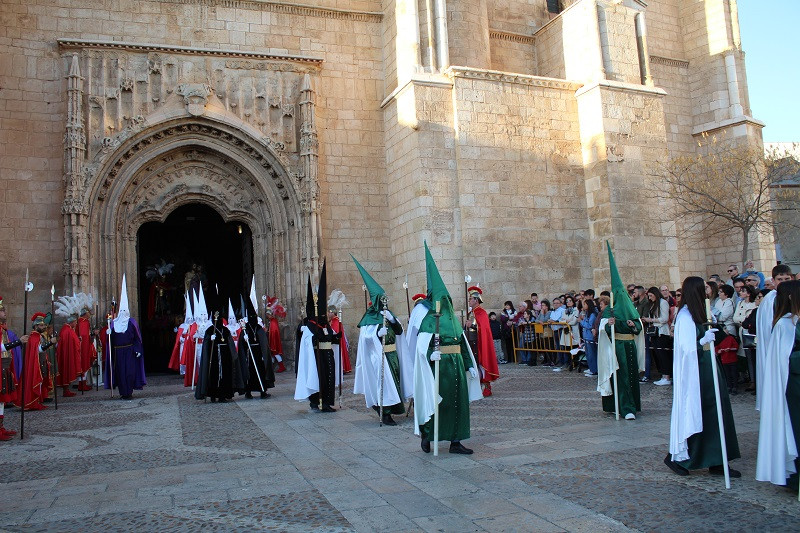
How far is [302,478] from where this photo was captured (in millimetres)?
5750

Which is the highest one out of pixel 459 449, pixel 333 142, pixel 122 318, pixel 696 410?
pixel 333 142

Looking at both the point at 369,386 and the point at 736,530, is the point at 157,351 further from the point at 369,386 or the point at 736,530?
the point at 736,530

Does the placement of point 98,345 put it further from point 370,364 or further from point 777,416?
point 777,416

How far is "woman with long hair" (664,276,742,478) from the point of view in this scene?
530cm

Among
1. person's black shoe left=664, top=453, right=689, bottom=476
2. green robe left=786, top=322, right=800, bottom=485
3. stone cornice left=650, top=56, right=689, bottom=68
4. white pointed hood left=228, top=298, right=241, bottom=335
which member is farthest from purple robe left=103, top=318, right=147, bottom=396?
stone cornice left=650, top=56, right=689, bottom=68

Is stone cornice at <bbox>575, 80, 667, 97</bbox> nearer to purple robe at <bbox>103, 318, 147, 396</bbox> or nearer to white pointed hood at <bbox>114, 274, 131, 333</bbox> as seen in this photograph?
white pointed hood at <bbox>114, 274, 131, 333</bbox>

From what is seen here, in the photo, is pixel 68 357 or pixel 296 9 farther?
pixel 296 9

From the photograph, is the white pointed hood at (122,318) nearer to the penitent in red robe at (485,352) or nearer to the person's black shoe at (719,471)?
the penitent in red robe at (485,352)

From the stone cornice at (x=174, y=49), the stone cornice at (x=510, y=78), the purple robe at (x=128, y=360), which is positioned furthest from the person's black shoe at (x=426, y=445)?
the stone cornice at (x=174, y=49)

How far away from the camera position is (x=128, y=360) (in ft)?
41.5

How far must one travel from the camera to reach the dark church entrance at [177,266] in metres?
21.0

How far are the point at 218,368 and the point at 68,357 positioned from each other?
12.7ft

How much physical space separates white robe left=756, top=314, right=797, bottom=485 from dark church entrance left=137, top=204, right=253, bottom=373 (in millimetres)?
17411

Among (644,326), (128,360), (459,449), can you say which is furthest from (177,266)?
(459,449)
